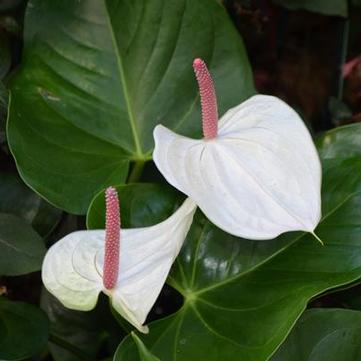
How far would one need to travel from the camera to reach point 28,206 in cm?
84

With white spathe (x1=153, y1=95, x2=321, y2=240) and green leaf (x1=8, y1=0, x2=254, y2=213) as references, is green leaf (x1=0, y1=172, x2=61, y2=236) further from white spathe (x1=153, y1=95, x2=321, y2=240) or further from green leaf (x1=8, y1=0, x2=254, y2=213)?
white spathe (x1=153, y1=95, x2=321, y2=240)

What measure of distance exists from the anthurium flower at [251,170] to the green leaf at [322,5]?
0.40 m

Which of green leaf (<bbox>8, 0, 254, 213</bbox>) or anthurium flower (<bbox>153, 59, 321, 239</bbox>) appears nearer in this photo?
anthurium flower (<bbox>153, 59, 321, 239</bbox>)

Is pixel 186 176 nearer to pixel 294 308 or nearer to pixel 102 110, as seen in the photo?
pixel 294 308

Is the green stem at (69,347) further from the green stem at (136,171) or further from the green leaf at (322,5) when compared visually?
the green leaf at (322,5)

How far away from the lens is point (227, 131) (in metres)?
0.67

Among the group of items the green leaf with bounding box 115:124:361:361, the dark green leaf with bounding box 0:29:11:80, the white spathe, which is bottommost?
the green leaf with bounding box 115:124:361:361

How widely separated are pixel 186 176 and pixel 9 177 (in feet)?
1.07

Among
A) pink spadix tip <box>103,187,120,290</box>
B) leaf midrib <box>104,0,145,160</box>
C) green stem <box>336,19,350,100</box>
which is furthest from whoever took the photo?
green stem <box>336,19,350,100</box>

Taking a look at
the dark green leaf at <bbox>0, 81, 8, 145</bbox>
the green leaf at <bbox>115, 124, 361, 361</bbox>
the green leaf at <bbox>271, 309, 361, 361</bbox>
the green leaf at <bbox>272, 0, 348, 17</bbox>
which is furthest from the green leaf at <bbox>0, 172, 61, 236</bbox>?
the green leaf at <bbox>272, 0, 348, 17</bbox>

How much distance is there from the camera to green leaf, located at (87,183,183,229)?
72 centimetres

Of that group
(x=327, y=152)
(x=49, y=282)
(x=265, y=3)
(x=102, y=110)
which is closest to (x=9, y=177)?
(x=102, y=110)

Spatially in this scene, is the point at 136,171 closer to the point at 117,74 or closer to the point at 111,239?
the point at 117,74

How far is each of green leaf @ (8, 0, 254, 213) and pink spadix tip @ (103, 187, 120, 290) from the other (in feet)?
0.68
